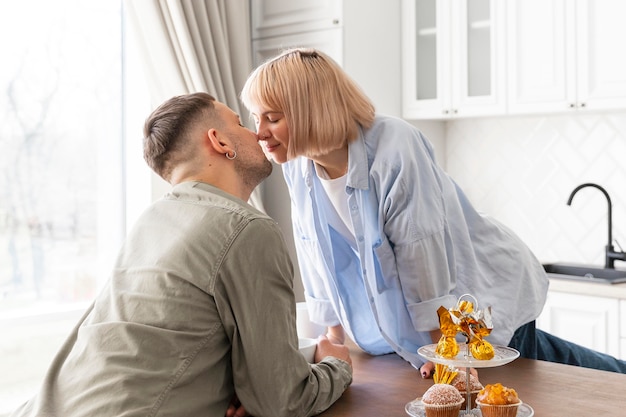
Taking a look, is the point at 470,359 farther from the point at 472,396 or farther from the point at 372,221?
the point at 372,221

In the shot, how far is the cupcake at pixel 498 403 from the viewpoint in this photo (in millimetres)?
1388

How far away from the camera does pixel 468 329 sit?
1468 millimetres

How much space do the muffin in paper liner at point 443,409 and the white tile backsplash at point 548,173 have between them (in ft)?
8.58

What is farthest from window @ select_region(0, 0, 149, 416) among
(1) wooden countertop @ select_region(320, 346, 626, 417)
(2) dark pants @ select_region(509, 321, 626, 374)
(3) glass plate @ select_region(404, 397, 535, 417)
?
(3) glass plate @ select_region(404, 397, 535, 417)

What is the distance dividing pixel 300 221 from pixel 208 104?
0.47 m

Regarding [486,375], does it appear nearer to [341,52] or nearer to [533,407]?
[533,407]

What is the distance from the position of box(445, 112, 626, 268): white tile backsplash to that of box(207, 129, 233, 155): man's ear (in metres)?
2.59

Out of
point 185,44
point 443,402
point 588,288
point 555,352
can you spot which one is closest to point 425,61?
point 185,44

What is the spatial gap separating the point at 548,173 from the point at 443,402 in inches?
111

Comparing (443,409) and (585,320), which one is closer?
(443,409)

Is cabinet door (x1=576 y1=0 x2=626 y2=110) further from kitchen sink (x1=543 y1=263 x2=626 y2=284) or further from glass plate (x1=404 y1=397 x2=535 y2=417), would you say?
glass plate (x1=404 y1=397 x2=535 y2=417)

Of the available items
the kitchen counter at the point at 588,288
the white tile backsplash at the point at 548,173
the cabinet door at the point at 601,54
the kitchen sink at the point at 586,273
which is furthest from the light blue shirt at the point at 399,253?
the white tile backsplash at the point at 548,173

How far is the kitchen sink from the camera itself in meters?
3.45

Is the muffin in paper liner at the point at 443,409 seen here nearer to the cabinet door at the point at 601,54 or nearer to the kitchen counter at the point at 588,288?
the kitchen counter at the point at 588,288
